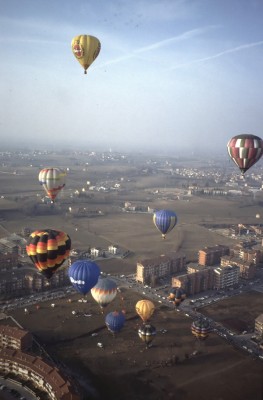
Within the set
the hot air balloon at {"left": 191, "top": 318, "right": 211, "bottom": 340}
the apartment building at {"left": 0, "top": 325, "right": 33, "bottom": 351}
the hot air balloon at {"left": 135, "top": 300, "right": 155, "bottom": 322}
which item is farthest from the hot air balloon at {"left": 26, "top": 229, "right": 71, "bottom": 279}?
the hot air balloon at {"left": 191, "top": 318, "right": 211, "bottom": 340}

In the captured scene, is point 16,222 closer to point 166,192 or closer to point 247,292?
point 247,292

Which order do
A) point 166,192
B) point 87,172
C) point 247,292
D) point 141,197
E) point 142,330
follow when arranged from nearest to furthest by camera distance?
point 142,330, point 247,292, point 141,197, point 166,192, point 87,172

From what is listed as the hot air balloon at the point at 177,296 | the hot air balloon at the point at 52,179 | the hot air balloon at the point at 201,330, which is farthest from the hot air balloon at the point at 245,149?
the hot air balloon at the point at 52,179

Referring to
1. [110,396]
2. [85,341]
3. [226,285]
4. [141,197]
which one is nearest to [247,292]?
[226,285]

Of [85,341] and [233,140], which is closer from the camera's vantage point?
[85,341]

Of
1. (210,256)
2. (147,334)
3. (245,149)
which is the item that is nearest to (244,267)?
(210,256)

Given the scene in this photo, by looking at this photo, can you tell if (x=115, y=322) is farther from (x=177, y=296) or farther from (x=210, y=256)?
(x=210, y=256)

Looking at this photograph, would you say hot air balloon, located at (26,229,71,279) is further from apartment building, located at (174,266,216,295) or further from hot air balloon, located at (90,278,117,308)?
apartment building, located at (174,266,216,295)

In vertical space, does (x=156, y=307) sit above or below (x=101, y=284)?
below
